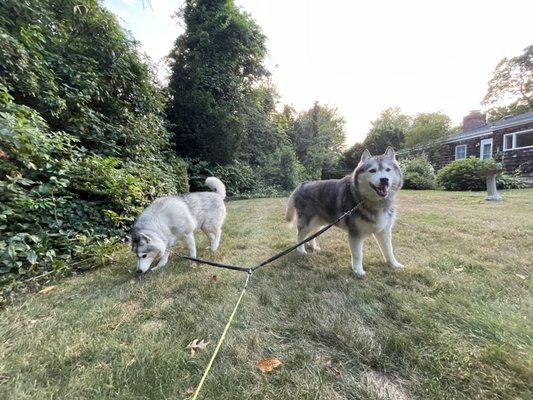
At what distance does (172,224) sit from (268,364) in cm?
258

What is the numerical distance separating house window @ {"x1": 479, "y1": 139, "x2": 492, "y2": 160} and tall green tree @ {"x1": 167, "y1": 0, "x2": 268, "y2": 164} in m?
17.3

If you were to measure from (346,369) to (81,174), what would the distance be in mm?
4476

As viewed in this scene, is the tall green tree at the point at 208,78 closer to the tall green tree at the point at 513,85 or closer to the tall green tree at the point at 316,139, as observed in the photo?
the tall green tree at the point at 316,139

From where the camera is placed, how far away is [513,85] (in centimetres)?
2905

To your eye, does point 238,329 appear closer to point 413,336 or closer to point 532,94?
point 413,336

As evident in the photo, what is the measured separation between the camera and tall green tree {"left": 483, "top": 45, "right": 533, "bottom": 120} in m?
27.7

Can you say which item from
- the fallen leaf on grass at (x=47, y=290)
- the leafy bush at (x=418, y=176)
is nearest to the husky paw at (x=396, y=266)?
the fallen leaf on grass at (x=47, y=290)

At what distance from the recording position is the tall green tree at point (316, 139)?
21.1 m

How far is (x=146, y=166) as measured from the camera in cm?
604

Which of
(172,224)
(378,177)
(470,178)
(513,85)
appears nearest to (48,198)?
(172,224)

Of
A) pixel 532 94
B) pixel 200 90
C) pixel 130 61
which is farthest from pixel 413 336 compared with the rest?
pixel 532 94


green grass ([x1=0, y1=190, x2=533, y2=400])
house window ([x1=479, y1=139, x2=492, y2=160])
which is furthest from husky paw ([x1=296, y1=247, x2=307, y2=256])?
house window ([x1=479, y1=139, x2=492, y2=160])

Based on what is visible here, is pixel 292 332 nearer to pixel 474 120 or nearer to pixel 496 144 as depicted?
pixel 496 144

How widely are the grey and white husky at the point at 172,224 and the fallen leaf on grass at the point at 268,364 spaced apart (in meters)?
2.08
